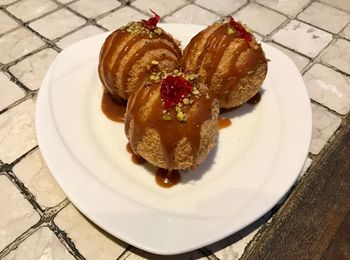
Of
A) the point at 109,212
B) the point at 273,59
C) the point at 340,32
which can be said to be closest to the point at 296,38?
the point at 340,32

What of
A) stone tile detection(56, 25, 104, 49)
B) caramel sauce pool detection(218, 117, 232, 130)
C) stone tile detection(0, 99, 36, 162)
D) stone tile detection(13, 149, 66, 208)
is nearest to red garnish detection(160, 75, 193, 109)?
caramel sauce pool detection(218, 117, 232, 130)

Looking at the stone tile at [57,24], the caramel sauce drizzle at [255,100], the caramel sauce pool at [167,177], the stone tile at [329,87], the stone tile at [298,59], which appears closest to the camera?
the caramel sauce pool at [167,177]

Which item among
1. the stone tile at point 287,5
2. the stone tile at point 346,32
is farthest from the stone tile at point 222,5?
the stone tile at point 346,32

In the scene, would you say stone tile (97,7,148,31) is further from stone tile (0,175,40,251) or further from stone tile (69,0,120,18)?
stone tile (0,175,40,251)

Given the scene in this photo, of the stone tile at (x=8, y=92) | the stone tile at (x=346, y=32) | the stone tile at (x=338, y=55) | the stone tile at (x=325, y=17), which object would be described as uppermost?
the stone tile at (x=325, y=17)

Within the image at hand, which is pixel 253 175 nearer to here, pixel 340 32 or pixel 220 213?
pixel 220 213

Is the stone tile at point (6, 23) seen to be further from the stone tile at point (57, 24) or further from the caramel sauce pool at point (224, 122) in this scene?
the caramel sauce pool at point (224, 122)
